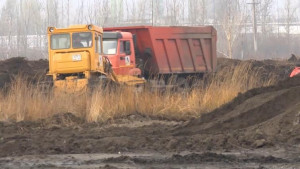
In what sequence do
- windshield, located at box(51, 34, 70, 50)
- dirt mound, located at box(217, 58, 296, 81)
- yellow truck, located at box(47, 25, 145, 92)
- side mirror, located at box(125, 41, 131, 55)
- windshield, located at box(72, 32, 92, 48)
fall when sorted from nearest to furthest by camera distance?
yellow truck, located at box(47, 25, 145, 92) → windshield, located at box(72, 32, 92, 48) → windshield, located at box(51, 34, 70, 50) → side mirror, located at box(125, 41, 131, 55) → dirt mound, located at box(217, 58, 296, 81)

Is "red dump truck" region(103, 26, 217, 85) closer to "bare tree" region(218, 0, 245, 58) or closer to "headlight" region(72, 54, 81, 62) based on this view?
"headlight" region(72, 54, 81, 62)

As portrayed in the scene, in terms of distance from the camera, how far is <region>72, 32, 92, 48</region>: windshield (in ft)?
62.2

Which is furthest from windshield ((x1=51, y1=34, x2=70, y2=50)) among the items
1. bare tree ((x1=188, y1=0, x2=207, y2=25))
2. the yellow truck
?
bare tree ((x1=188, y1=0, x2=207, y2=25))

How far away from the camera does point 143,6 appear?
64.6m

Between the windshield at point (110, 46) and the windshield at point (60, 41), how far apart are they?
2.14 m

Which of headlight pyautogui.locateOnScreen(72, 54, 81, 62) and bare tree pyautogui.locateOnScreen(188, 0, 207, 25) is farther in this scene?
bare tree pyautogui.locateOnScreen(188, 0, 207, 25)

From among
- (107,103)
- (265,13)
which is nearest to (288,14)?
(265,13)

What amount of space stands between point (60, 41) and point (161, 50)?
17.0 feet

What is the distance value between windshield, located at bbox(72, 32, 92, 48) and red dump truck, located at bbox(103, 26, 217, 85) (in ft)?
6.32

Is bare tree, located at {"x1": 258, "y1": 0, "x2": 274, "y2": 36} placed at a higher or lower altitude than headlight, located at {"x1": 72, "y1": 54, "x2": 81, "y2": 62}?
higher

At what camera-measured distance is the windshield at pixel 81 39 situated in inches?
746

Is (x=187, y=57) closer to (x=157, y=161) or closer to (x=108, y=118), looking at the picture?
(x=108, y=118)

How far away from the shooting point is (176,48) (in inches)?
928

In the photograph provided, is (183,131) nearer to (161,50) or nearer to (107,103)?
(107,103)
